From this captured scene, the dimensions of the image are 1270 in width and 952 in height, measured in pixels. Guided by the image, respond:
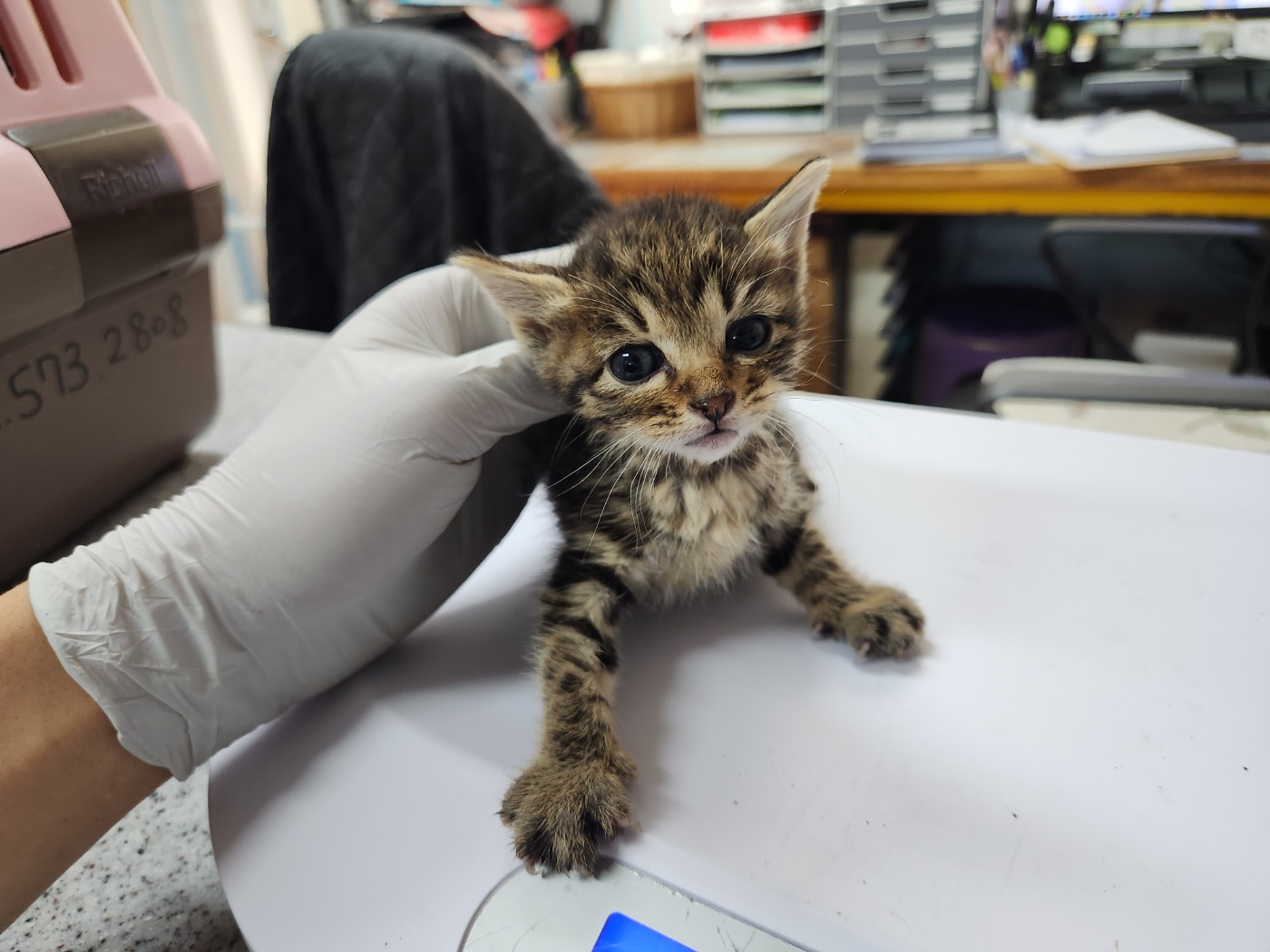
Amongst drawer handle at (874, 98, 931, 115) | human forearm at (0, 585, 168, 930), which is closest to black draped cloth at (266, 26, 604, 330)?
human forearm at (0, 585, 168, 930)

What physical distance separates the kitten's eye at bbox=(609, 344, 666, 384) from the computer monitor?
1.70 meters

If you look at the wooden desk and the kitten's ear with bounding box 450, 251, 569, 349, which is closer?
the kitten's ear with bounding box 450, 251, 569, 349

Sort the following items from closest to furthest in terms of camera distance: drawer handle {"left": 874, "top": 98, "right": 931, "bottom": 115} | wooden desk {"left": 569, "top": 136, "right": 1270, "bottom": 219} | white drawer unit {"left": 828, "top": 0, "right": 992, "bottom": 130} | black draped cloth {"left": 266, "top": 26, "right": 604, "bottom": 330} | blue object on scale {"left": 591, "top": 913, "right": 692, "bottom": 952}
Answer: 1. blue object on scale {"left": 591, "top": 913, "right": 692, "bottom": 952}
2. black draped cloth {"left": 266, "top": 26, "right": 604, "bottom": 330}
3. wooden desk {"left": 569, "top": 136, "right": 1270, "bottom": 219}
4. white drawer unit {"left": 828, "top": 0, "right": 992, "bottom": 130}
5. drawer handle {"left": 874, "top": 98, "right": 931, "bottom": 115}

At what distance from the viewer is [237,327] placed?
1.48m

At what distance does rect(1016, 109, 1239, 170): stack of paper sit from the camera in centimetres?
143

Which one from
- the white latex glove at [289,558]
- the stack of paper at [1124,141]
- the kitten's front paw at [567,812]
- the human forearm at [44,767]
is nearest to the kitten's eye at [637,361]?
the white latex glove at [289,558]

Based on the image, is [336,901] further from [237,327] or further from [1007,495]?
[237,327]

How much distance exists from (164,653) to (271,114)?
3.45 feet

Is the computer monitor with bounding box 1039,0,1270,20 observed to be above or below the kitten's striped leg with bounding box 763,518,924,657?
above

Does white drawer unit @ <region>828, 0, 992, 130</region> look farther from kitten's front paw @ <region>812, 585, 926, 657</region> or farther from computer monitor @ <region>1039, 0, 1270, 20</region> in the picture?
kitten's front paw @ <region>812, 585, 926, 657</region>

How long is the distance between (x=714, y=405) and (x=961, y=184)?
1.19 metres

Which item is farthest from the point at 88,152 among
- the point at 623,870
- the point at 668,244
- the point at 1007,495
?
the point at 1007,495

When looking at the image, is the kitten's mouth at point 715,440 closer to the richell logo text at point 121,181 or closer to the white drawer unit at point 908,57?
the richell logo text at point 121,181

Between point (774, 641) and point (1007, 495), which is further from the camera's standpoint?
point (1007, 495)
